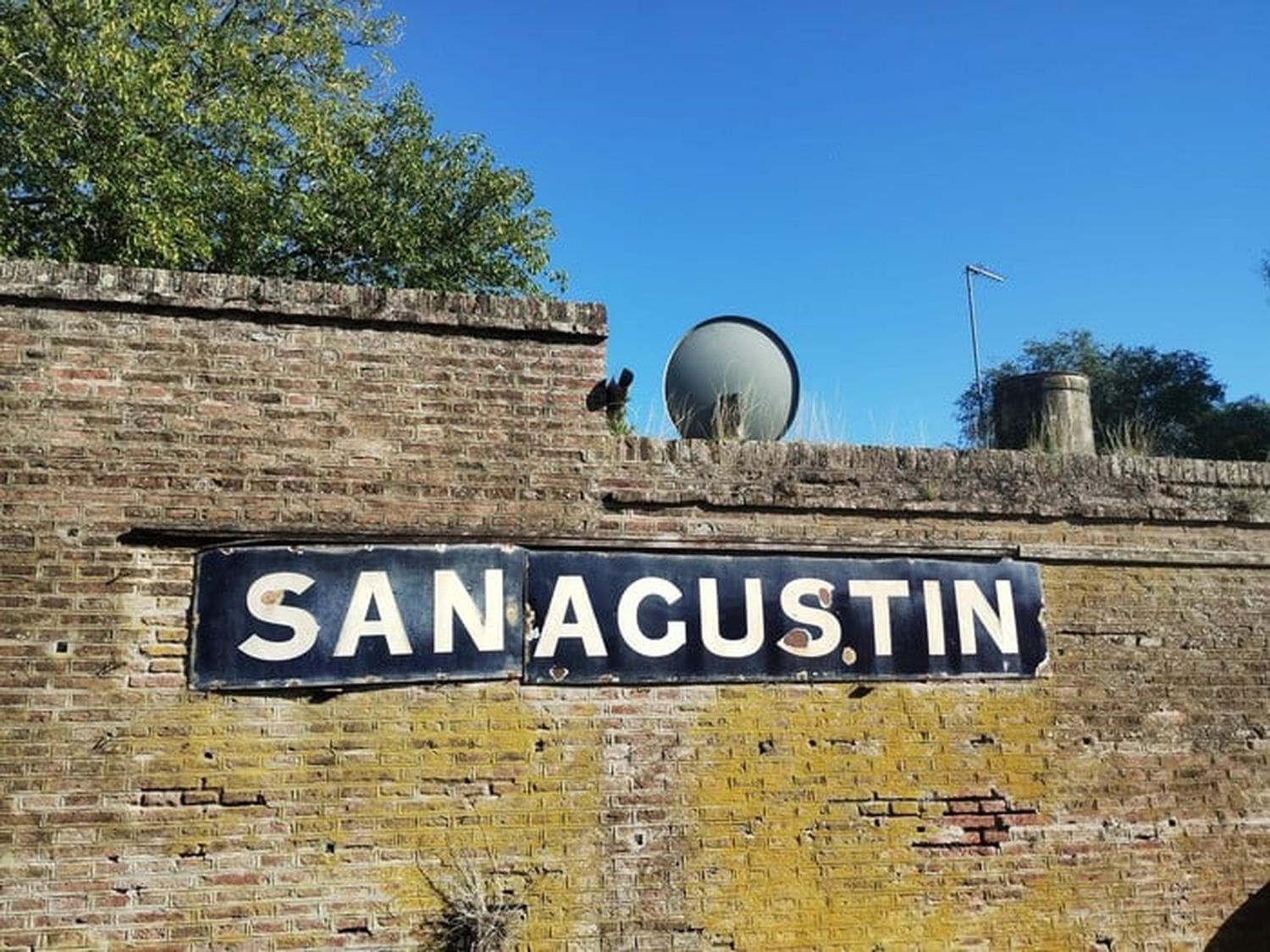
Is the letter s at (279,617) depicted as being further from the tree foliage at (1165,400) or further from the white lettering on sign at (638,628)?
the tree foliage at (1165,400)

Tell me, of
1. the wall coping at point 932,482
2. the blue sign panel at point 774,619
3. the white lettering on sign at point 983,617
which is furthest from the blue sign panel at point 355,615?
the white lettering on sign at point 983,617

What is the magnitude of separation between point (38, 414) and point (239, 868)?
8.25 feet

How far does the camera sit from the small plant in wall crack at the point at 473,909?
5.06 metres

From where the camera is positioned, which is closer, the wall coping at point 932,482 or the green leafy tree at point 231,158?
the wall coping at point 932,482

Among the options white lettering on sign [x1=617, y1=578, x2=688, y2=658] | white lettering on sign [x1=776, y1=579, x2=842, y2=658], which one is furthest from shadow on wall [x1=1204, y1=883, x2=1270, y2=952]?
white lettering on sign [x1=617, y1=578, x2=688, y2=658]

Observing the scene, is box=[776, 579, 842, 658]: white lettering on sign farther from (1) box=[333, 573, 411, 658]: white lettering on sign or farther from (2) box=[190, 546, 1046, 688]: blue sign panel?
(1) box=[333, 573, 411, 658]: white lettering on sign

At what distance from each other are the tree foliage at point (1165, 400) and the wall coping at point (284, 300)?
72.2ft

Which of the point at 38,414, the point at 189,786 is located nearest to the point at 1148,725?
the point at 189,786

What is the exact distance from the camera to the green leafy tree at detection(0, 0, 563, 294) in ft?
36.2

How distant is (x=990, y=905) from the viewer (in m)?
5.82

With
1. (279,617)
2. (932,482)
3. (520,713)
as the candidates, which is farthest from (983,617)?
(279,617)

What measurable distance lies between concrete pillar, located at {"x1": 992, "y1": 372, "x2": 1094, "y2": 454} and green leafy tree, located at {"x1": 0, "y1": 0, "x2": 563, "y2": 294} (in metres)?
8.56

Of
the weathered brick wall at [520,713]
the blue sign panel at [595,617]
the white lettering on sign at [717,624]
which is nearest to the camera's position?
the weathered brick wall at [520,713]

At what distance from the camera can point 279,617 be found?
517 cm
